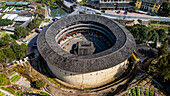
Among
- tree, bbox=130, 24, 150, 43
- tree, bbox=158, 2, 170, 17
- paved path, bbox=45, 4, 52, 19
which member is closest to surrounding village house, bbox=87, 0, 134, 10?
tree, bbox=158, 2, 170, 17

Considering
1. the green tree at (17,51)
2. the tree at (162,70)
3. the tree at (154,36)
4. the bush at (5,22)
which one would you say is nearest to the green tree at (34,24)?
the bush at (5,22)

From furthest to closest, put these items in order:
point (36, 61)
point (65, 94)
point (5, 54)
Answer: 1. point (36, 61)
2. point (5, 54)
3. point (65, 94)

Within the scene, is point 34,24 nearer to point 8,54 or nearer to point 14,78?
point 8,54

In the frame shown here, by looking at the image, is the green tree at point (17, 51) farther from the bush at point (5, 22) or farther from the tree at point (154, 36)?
the tree at point (154, 36)

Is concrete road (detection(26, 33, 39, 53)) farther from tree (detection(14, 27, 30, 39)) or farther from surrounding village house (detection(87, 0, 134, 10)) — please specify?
surrounding village house (detection(87, 0, 134, 10))

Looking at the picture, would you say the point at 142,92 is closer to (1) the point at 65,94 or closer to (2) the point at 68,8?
(1) the point at 65,94

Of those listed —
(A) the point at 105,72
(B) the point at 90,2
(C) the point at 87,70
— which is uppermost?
(B) the point at 90,2

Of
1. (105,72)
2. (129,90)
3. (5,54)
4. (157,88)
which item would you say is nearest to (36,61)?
(5,54)

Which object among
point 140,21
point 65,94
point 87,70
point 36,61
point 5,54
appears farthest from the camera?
point 140,21
